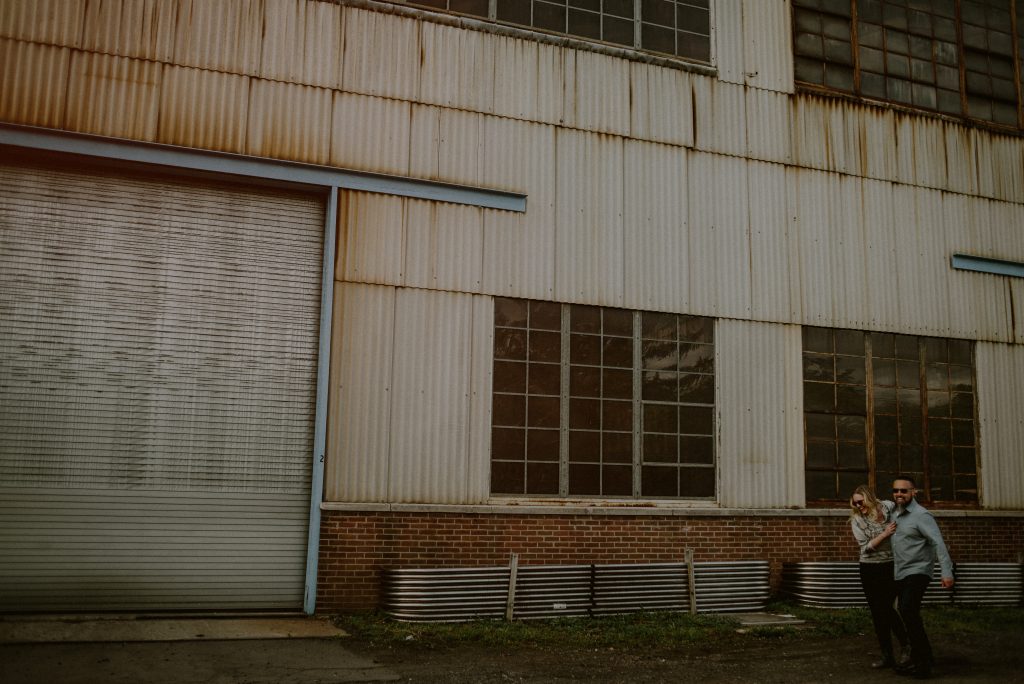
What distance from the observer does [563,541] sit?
11.8m

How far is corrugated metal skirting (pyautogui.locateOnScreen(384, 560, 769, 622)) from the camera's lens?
34.1 feet

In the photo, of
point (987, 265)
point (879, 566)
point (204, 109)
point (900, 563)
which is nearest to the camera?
point (900, 563)

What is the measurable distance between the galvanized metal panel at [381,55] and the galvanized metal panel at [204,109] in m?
1.34

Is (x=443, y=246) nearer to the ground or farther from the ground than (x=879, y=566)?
farther from the ground

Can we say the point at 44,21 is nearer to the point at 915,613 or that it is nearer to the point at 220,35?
the point at 220,35

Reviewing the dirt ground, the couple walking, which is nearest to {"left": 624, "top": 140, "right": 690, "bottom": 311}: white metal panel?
the couple walking

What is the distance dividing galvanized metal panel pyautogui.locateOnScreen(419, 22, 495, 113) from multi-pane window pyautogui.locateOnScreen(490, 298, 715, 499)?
2.66 metres

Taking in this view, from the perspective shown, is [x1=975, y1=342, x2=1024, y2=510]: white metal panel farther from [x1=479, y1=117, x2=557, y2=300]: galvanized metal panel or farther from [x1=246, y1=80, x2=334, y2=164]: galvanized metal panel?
[x1=246, y1=80, x2=334, y2=164]: galvanized metal panel

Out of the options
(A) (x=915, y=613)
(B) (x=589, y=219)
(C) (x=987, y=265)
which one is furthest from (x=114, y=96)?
(C) (x=987, y=265)

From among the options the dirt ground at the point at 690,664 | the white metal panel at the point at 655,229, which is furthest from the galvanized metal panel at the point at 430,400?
the white metal panel at the point at 655,229

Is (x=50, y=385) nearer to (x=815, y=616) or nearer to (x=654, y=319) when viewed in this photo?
(x=654, y=319)

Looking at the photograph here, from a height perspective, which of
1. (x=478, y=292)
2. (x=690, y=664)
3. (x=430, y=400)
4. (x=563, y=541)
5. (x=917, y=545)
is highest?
(x=478, y=292)

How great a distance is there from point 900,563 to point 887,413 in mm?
5878

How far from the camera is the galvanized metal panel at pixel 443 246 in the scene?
11602mm
